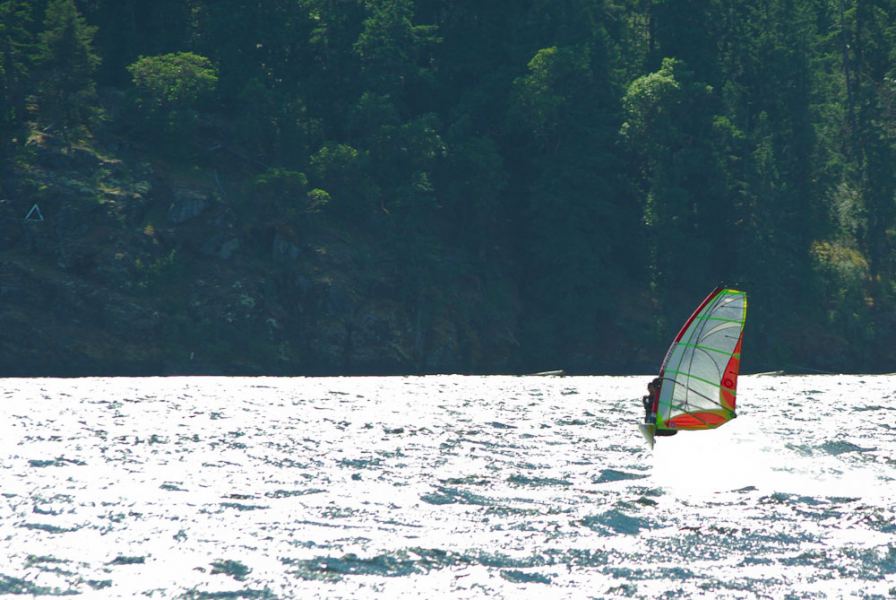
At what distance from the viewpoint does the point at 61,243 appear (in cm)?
7156

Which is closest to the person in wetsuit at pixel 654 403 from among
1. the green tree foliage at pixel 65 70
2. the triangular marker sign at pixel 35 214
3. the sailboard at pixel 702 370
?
the sailboard at pixel 702 370

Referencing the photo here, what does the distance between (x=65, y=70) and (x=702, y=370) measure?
59.9m

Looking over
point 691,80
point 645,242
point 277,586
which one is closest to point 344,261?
point 645,242

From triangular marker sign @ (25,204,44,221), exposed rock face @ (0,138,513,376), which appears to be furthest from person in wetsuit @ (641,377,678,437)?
triangular marker sign @ (25,204,44,221)

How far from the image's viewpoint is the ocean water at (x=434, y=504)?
59.8ft

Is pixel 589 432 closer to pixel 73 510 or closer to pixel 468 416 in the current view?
pixel 468 416

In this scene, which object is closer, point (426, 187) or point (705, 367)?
point (705, 367)

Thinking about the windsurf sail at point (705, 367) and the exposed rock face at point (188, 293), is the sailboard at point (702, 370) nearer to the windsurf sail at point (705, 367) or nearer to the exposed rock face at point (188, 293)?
the windsurf sail at point (705, 367)

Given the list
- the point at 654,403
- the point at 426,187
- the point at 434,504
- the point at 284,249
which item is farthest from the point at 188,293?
the point at 434,504

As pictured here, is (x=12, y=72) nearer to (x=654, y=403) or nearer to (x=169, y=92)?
(x=169, y=92)

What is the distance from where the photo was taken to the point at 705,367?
104 ft

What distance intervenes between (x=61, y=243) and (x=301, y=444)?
43.9 metres

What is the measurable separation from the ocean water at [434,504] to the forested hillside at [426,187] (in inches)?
1210

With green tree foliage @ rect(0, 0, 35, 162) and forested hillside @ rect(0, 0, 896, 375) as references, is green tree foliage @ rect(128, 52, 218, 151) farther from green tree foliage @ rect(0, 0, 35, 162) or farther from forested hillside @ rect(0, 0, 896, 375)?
green tree foliage @ rect(0, 0, 35, 162)
